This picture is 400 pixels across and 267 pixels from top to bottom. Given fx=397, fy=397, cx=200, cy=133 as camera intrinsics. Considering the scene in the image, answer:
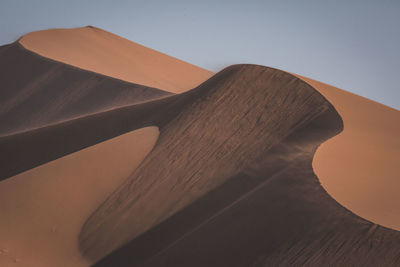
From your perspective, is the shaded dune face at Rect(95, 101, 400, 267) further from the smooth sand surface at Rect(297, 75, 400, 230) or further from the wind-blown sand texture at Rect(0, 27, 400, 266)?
the smooth sand surface at Rect(297, 75, 400, 230)

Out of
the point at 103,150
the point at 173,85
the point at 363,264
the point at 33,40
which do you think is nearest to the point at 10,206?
the point at 103,150

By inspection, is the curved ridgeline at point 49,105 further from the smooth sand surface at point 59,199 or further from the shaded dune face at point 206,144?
the shaded dune face at point 206,144

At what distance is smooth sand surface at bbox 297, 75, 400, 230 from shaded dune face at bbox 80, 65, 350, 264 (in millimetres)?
624

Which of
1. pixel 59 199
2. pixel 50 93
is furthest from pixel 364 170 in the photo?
pixel 50 93

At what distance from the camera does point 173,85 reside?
10805mm

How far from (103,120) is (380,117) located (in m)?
4.47

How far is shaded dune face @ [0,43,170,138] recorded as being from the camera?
25.1 feet

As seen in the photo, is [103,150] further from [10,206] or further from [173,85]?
[173,85]

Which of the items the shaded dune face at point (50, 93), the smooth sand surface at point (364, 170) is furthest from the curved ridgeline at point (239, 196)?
the shaded dune face at point (50, 93)

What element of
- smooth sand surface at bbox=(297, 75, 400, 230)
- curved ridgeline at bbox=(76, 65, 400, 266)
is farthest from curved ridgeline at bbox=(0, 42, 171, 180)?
smooth sand surface at bbox=(297, 75, 400, 230)

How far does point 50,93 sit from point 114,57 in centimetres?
323

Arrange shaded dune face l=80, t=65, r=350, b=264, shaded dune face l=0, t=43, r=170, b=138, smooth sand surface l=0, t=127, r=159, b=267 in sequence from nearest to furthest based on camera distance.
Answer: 1. smooth sand surface l=0, t=127, r=159, b=267
2. shaded dune face l=80, t=65, r=350, b=264
3. shaded dune face l=0, t=43, r=170, b=138

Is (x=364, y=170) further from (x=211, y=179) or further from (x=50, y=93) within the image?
(x=50, y=93)

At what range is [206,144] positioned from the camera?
15.3ft
